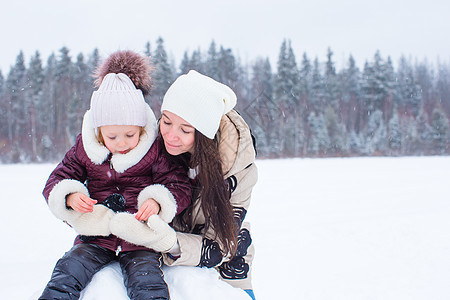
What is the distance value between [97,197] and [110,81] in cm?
67

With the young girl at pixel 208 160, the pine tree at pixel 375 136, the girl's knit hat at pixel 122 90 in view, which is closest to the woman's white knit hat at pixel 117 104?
the girl's knit hat at pixel 122 90

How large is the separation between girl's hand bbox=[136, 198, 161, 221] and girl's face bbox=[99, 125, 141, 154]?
0.40m

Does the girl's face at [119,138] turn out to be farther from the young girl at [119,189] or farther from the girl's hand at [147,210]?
the girl's hand at [147,210]

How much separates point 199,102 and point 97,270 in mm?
995

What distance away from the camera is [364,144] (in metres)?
34.0

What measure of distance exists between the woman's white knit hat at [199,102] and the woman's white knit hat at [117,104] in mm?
160

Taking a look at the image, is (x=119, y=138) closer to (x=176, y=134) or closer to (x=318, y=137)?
(x=176, y=134)

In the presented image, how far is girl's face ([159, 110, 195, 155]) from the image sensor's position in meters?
1.95

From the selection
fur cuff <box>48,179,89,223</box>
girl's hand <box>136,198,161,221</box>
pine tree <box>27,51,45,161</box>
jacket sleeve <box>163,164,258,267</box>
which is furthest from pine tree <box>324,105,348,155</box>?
fur cuff <box>48,179,89,223</box>

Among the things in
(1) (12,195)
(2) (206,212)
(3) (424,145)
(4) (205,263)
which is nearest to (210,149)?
(2) (206,212)

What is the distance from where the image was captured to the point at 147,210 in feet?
5.72

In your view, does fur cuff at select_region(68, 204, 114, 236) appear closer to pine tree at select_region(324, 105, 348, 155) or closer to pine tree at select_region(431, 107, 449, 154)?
pine tree at select_region(324, 105, 348, 155)

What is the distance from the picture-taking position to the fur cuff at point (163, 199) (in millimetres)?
1795

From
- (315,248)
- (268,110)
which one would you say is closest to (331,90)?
(268,110)
